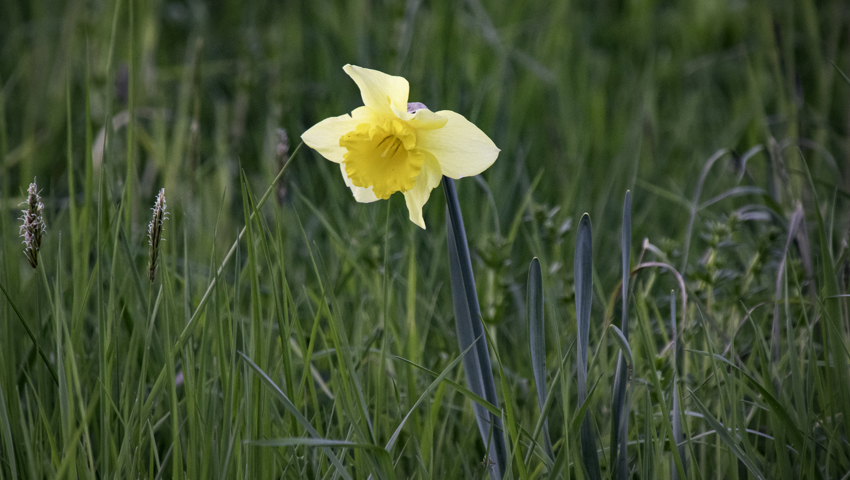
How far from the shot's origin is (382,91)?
85 cm

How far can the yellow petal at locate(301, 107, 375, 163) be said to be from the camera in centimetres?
87

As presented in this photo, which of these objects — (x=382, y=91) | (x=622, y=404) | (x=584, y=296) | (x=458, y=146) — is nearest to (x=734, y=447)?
(x=622, y=404)

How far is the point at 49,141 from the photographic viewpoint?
225 centimetres

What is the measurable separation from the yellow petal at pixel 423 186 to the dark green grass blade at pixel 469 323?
0.13ft

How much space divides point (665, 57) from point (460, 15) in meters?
1.08

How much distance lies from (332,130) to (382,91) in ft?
0.33

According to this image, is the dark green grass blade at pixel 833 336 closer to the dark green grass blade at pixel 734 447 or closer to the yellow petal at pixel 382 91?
the dark green grass blade at pixel 734 447

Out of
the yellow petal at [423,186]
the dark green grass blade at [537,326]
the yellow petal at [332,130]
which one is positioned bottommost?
the dark green grass blade at [537,326]

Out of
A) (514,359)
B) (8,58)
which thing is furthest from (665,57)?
(8,58)

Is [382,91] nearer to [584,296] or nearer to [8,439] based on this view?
[584,296]

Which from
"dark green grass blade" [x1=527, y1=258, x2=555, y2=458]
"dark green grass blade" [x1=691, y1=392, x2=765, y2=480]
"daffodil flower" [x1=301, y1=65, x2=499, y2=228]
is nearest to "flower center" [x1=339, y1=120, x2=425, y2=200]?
"daffodil flower" [x1=301, y1=65, x2=499, y2=228]

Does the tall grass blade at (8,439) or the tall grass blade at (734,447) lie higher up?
the tall grass blade at (8,439)

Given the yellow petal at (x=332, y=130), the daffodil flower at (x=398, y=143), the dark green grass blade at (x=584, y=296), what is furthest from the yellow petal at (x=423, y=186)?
the dark green grass blade at (x=584, y=296)

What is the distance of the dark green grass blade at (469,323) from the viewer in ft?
2.70
